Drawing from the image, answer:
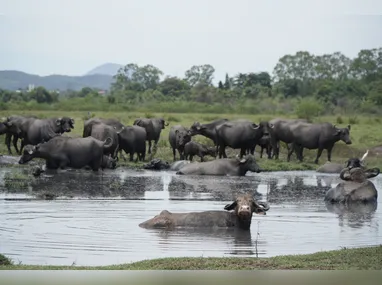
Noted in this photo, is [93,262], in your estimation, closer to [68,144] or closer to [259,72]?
[259,72]

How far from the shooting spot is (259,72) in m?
10.6

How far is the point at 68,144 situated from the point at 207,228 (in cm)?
621

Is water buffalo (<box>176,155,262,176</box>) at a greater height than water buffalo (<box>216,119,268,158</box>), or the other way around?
water buffalo (<box>216,119,268,158</box>)

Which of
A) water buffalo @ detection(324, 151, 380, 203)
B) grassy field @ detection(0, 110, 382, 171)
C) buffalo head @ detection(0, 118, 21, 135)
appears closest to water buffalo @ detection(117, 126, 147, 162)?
grassy field @ detection(0, 110, 382, 171)

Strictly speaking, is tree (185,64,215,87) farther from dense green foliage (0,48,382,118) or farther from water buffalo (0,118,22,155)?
water buffalo (0,118,22,155)

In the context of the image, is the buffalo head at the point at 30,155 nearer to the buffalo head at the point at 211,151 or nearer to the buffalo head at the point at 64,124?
the buffalo head at the point at 64,124

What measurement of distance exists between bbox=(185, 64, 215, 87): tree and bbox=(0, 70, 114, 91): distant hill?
94 centimetres

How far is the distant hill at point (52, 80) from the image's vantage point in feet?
34.5

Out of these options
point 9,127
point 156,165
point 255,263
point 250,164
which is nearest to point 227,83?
point 255,263

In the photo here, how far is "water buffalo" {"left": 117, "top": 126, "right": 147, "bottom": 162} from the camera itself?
17.1 m

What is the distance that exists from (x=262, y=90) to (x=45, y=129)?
687 centimetres

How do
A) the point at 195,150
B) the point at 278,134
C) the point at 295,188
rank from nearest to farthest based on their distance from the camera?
the point at 295,188, the point at 195,150, the point at 278,134

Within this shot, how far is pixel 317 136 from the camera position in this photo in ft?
49.5

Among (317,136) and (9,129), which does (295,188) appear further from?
(9,129)
